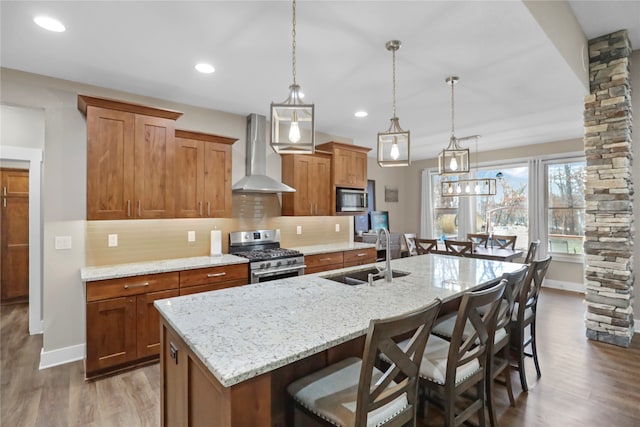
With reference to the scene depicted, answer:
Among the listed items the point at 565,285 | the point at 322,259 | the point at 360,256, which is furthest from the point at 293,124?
the point at 565,285

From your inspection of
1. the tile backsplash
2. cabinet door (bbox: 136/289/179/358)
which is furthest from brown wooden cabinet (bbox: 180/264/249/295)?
the tile backsplash

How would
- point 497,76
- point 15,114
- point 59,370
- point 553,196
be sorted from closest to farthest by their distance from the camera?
point 59,370
point 497,76
point 15,114
point 553,196

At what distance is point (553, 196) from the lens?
609 centimetres

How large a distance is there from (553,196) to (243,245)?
19.3 feet

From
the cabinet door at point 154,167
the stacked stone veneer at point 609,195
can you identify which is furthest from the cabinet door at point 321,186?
the stacked stone veneer at point 609,195

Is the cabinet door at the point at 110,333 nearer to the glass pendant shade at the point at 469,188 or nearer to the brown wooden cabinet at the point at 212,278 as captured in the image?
the brown wooden cabinet at the point at 212,278

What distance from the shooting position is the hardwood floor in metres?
2.19

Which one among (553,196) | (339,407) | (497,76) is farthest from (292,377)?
(553,196)

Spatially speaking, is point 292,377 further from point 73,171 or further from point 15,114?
point 15,114

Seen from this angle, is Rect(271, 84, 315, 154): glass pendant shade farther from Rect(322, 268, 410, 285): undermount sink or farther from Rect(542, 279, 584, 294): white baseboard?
Rect(542, 279, 584, 294): white baseboard

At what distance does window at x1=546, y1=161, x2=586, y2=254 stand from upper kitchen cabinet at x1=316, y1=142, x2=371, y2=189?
12.6 ft

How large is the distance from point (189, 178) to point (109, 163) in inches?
30.9

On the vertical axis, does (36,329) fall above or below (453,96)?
below

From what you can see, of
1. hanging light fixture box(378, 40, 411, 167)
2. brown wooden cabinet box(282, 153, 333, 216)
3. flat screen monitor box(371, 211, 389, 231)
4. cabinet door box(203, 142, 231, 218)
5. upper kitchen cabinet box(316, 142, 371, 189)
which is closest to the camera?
hanging light fixture box(378, 40, 411, 167)
